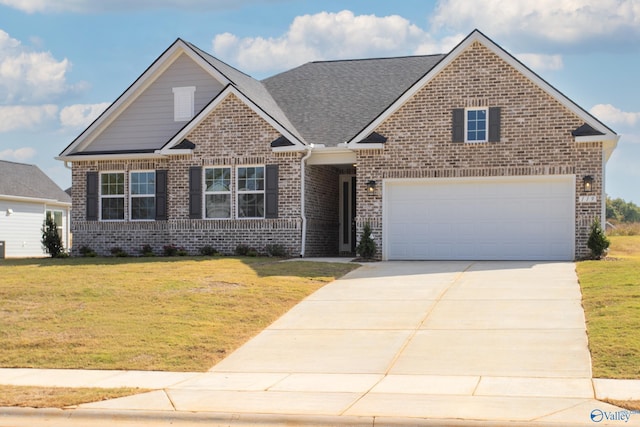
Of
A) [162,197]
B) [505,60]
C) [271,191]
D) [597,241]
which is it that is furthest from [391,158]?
[162,197]

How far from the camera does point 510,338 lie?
12.2 metres

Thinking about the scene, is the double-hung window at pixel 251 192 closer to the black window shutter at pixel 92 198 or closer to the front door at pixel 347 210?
the front door at pixel 347 210

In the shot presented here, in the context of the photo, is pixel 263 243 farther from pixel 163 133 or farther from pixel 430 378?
pixel 430 378

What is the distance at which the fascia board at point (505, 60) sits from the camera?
69.7 feet

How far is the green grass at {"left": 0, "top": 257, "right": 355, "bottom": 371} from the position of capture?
11.9 meters

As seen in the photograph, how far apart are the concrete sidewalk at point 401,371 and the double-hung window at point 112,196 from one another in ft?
37.3

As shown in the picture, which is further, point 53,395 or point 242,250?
point 242,250

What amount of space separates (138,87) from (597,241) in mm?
14745

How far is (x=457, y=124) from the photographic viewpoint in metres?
22.1

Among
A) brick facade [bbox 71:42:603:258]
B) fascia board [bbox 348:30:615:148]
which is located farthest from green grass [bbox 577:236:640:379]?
fascia board [bbox 348:30:615:148]

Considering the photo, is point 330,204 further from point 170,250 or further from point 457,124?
point 457,124

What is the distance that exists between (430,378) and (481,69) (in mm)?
13564

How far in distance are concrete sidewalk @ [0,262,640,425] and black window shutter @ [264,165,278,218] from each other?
7114 mm

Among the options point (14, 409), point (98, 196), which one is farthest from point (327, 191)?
point (14, 409)
